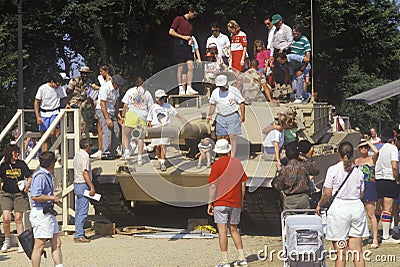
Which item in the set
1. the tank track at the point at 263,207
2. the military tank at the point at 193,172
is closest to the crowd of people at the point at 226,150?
the military tank at the point at 193,172

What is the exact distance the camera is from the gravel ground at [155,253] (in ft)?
36.1

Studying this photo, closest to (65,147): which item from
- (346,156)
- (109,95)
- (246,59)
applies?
(109,95)

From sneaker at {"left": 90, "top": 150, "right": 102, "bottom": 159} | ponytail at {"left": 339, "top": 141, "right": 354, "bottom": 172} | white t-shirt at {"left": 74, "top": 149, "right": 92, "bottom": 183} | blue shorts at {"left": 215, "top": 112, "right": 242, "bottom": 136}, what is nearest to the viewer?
ponytail at {"left": 339, "top": 141, "right": 354, "bottom": 172}

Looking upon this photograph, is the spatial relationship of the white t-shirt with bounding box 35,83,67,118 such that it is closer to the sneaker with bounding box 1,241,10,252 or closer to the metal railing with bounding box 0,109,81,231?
the metal railing with bounding box 0,109,81,231

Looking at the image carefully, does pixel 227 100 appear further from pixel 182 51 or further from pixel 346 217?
pixel 346 217

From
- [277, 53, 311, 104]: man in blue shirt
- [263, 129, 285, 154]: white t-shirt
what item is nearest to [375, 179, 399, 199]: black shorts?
[263, 129, 285, 154]: white t-shirt

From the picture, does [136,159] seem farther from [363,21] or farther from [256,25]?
[363,21]

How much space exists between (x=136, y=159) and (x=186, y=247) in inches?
75.1

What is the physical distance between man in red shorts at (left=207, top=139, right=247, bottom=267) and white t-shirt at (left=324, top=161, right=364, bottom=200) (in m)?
1.46

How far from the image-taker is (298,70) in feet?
49.5

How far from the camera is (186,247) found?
1216 centimetres

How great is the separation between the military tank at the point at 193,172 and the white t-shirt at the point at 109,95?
0.77 meters

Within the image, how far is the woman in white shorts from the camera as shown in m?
9.20

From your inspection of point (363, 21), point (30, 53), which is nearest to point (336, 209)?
point (30, 53)
